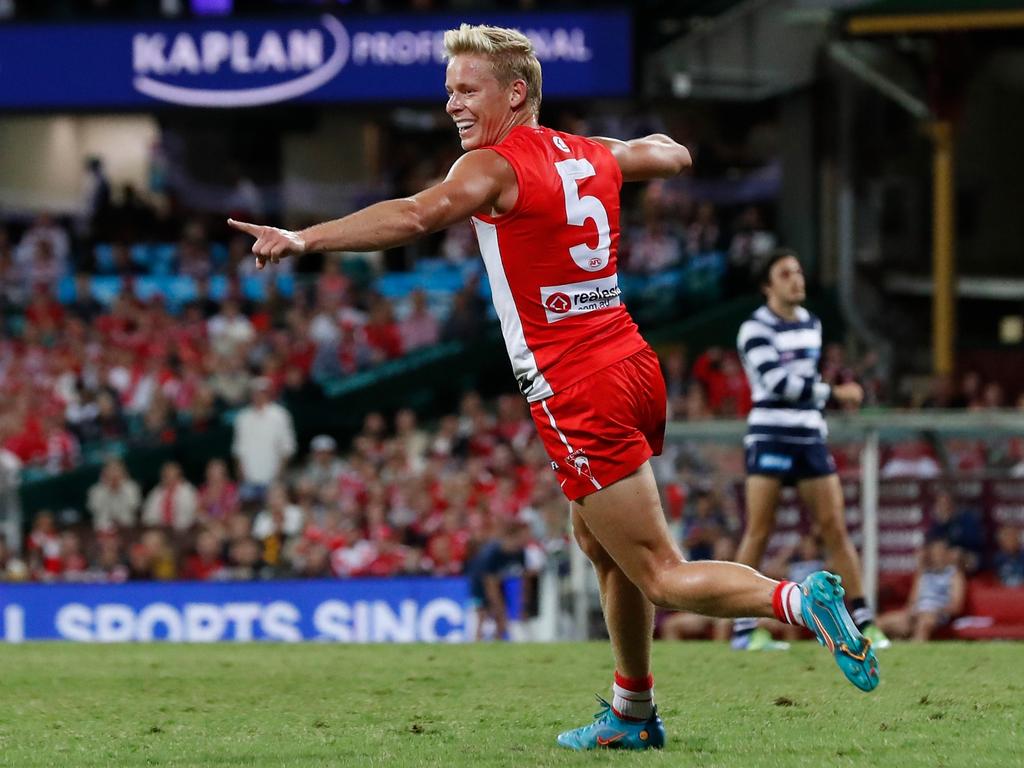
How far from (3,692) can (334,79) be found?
47.1ft

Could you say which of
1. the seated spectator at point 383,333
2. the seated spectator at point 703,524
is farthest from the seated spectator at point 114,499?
the seated spectator at point 703,524

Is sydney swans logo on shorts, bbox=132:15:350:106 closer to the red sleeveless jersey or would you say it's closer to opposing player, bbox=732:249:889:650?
opposing player, bbox=732:249:889:650

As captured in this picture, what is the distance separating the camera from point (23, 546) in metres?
18.8

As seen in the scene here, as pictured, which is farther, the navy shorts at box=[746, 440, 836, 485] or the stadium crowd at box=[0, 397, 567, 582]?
the stadium crowd at box=[0, 397, 567, 582]

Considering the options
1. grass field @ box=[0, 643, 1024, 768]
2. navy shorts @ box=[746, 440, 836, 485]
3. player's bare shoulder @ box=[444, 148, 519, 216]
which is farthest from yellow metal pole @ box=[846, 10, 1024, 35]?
player's bare shoulder @ box=[444, 148, 519, 216]

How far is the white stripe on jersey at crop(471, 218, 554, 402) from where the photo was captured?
629 cm

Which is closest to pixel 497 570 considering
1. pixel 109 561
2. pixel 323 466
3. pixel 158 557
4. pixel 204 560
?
pixel 204 560

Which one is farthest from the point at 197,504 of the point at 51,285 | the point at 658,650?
the point at 658,650

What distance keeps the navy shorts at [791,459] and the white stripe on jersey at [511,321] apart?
4466 millimetres

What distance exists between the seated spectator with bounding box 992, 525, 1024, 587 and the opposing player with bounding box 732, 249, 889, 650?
3000mm

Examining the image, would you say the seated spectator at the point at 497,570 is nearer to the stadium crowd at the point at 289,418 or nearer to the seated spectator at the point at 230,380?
the stadium crowd at the point at 289,418

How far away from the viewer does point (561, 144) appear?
638 centimetres

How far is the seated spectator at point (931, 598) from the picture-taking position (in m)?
13.5

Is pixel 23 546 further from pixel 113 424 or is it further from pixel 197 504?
pixel 113 424
